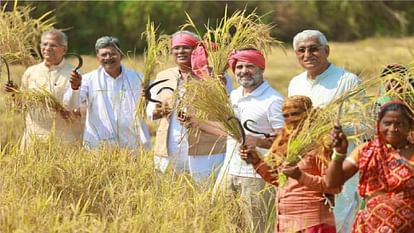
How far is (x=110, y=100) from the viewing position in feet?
23.9

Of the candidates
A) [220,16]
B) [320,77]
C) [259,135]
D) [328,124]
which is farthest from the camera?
[220,16]

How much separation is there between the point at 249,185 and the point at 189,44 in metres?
1.10

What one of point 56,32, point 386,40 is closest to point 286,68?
point 386,40

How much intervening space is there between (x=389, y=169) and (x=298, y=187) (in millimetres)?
571

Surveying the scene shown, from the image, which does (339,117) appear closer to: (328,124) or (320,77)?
(328,124)

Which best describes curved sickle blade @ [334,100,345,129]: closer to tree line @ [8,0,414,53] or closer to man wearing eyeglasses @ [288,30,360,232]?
man wearing eyeglasses @ [288,30,360,232]

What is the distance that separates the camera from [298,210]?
553 cm

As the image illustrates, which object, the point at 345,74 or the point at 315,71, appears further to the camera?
the point at 315,71

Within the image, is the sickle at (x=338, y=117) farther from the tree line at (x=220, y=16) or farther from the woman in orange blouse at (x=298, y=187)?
the tree line at (x=220, y=16)

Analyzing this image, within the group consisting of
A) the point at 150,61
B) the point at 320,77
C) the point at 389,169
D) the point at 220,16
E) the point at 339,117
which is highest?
the point at 220,16

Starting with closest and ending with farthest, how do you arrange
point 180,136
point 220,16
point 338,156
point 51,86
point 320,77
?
point 338,156
point 320,77
point 180,136
point 51,86
point 220,16

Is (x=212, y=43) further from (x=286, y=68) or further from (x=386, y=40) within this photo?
(x=386, y=40)

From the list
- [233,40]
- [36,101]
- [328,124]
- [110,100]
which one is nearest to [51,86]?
[36,101]

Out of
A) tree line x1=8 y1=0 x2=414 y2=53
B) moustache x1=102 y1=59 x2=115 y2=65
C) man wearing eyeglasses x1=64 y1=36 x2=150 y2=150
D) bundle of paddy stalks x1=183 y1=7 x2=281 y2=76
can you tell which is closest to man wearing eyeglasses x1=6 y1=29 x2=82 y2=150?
man wearing eyeglasses x1=64 y1=36 x2=150 y2=150
